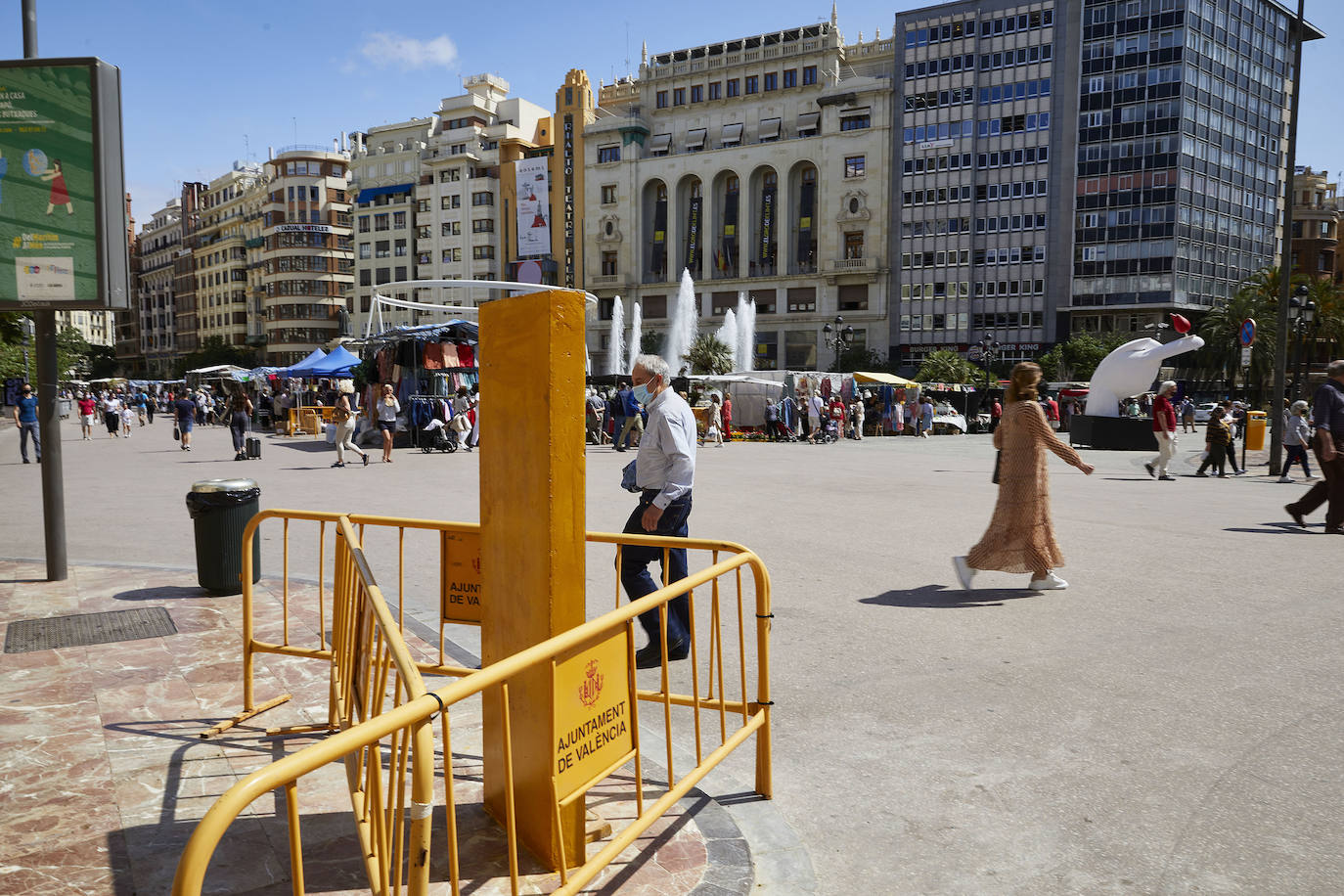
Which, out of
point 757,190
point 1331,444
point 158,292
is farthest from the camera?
point 158,292

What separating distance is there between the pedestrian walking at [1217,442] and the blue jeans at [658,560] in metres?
15.4

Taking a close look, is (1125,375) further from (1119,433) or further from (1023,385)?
(1023,385)

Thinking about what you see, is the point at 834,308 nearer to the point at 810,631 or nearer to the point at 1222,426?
the point at 1222,426

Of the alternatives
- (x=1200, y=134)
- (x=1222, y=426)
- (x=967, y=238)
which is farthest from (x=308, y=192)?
(x=1222, y=426)

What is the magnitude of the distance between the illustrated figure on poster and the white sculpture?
2367 centimetres

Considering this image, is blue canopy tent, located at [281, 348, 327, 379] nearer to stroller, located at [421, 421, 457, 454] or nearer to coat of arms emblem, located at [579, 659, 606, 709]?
stroller, located at [421, 421, 457, 454]

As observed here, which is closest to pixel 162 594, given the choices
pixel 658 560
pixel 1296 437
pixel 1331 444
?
pixel 658 560

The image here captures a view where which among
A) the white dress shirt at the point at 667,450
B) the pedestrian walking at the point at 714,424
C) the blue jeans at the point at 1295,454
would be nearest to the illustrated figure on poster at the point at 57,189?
the white dress shirt at the point at 667,450

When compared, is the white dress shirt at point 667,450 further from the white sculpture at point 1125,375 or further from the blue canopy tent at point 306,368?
the blue canopy tent at point 306,368

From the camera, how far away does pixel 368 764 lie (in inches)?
87.5

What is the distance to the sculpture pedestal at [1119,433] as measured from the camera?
25.7 meters

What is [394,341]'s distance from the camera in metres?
24.6

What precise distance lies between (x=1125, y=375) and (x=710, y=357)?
31071mm

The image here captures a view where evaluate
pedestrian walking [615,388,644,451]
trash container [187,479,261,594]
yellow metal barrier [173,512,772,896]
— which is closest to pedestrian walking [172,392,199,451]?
pedestrian walking [615,388,644,451]
